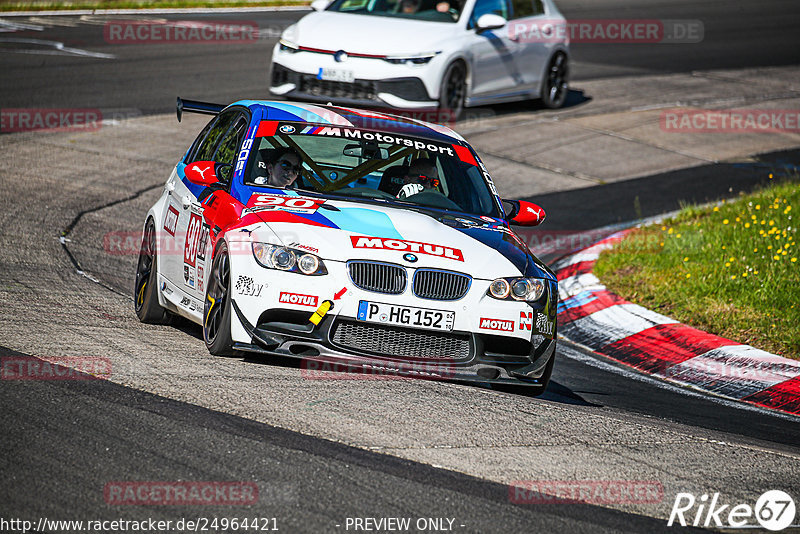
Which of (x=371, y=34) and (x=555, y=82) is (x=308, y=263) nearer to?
(x=371, y=34)

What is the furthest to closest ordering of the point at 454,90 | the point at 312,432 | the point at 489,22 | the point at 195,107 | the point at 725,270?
the point at 489,22
the point at 454,90
the point at 725,270
the point at 195,107
the point at 312,432

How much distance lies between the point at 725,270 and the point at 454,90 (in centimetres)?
599

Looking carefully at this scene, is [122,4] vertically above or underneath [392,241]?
underneath

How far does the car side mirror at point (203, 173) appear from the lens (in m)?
7.24

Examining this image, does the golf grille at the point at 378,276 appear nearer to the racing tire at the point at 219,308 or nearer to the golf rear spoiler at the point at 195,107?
the racing tire at the point at 219,308

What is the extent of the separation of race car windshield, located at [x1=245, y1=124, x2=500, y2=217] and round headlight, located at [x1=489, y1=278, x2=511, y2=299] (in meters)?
1.11

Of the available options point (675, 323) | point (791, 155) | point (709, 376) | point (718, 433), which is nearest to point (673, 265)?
point (675, 323)

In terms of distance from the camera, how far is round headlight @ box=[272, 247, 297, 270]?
6238 mm

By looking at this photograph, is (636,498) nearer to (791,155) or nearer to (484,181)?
(484,181)

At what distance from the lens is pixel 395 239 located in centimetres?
650

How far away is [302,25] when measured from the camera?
14938 millimetres
